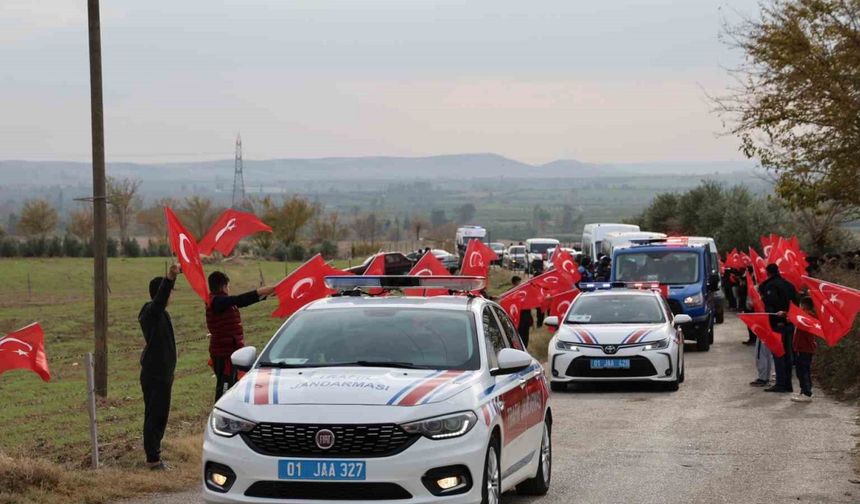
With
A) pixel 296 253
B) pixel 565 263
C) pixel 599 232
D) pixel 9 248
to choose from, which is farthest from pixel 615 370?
pixel 296 253

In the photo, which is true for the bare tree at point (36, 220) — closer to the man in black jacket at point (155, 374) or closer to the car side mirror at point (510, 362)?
the man in black jacket at point (155, 374)

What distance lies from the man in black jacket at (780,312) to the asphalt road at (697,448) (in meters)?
0.40

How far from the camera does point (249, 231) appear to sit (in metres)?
14.1

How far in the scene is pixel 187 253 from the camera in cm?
1252

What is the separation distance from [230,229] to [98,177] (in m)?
7.22

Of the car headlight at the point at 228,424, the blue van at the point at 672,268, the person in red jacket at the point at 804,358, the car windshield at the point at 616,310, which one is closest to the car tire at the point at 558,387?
the car windshield at the point at 616,310

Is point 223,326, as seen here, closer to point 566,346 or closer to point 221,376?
point 221,376

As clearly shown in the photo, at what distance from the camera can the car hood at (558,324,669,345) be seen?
765 inches

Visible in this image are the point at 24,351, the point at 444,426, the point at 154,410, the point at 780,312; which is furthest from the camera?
the point at 780,312

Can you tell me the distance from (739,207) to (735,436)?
48741 mm

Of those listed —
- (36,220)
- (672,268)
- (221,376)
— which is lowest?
(36,220)

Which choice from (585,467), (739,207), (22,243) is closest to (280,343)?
(585,467)

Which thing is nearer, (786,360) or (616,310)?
(786,360)

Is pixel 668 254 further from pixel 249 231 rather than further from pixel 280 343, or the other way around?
pixel 280 343
